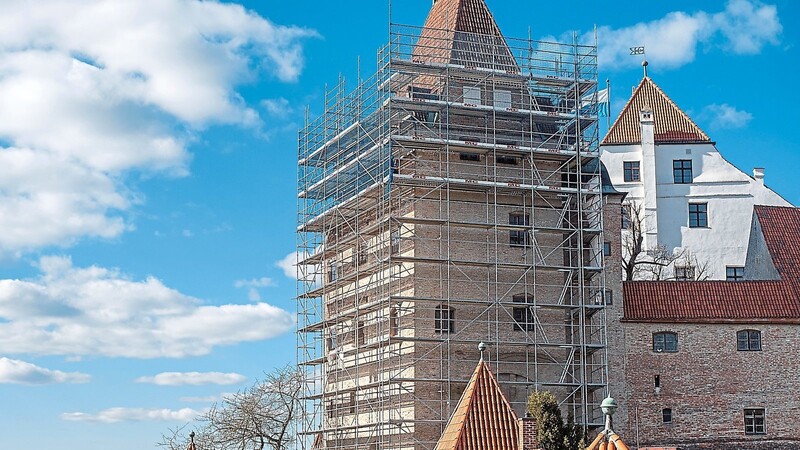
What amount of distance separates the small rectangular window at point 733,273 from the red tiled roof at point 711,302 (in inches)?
357

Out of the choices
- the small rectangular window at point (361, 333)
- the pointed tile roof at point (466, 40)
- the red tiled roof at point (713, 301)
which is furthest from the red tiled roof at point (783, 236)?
the small rectangular window at point (361, 333)

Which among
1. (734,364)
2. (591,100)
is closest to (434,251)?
(591,100)

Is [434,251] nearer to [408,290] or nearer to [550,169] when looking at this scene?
[408,290]

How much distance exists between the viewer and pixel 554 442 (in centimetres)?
2486

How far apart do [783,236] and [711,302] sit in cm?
535

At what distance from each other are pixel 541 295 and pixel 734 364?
5914mm

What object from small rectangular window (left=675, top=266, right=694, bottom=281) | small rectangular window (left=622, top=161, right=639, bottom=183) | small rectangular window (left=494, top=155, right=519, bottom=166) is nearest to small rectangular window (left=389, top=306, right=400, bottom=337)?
small rectangular window (left=494, top=155, right=519, bottom=166)

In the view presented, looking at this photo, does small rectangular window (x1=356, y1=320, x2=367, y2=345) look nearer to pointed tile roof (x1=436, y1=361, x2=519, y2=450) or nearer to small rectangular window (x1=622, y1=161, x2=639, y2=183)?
A: pointed tile roof (x1=436, y1=361, x2=519, y2=450)

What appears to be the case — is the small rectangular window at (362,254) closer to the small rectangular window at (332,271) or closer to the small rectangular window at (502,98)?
the small rectangular window at (332,271)

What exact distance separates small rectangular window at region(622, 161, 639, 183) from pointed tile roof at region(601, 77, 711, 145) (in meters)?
0.86

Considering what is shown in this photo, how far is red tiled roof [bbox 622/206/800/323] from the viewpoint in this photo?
3300 centimetres

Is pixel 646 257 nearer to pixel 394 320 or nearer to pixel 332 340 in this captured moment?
pixel 332 340

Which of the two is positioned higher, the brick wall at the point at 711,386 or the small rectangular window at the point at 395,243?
the small rectangular window at the point at 395,243

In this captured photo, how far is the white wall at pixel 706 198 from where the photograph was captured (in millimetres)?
43875
